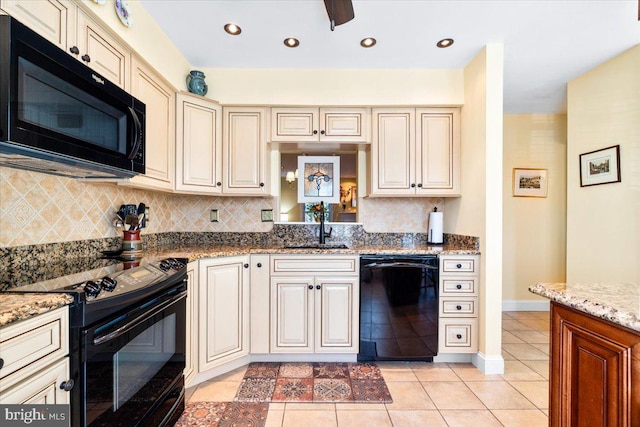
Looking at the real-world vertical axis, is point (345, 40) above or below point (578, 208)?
above

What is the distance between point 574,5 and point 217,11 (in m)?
2.32

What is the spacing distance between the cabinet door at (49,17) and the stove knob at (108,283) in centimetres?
102

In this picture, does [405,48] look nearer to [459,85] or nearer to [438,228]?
[459,85]

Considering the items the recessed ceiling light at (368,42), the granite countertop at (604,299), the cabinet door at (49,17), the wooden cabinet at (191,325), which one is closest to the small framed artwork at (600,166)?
the granite countertop at (604,299)

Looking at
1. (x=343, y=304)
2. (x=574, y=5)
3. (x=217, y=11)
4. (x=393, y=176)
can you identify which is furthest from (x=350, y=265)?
(x=574, y=5)

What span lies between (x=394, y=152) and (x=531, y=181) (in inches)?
86.2

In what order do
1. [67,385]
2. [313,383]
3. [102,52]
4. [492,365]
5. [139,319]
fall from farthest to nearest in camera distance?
[492,365], [313,383], [102,52], [139,319], [67,385]

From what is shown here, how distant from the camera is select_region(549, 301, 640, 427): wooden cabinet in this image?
0.79 m

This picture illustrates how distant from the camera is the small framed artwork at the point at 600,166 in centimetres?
250

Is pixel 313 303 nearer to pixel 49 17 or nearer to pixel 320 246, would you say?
pixel 320 246

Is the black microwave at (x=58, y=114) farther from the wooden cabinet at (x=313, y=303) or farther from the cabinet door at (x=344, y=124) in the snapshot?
the cabinet door at (x=344, y=124)

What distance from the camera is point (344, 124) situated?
2.61 metres

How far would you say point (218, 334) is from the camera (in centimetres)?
217

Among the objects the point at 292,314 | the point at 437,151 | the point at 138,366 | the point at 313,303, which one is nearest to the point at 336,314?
the point at 313,303
